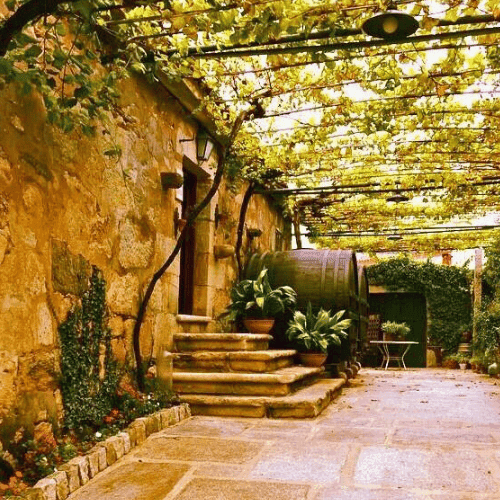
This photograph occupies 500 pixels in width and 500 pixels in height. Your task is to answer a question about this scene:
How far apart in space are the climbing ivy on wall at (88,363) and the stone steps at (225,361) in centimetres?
106

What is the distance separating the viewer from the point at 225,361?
4.71m

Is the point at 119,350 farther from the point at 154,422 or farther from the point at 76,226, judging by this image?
the point at 76,226

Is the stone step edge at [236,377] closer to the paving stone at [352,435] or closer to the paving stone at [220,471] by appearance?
the paving stone at [352,435]

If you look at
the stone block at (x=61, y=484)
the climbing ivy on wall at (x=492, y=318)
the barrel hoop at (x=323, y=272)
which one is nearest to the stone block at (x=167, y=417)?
the stone block at (x=61, y=484)

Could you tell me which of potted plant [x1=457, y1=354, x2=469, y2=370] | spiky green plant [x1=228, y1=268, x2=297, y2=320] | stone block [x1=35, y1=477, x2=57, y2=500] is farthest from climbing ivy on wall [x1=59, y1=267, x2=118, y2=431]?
potted plant [x1=457, y1=354, x2=469, y2=370]

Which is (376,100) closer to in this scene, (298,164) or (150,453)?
(298,164)

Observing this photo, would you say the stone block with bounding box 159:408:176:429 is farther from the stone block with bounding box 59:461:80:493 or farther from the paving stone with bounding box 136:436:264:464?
the stone block with bounding box 59:461:80:493

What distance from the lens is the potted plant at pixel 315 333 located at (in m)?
5.96

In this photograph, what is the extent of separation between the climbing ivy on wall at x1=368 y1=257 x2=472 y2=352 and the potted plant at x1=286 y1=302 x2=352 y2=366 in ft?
27.5

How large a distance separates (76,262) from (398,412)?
2.60 metres

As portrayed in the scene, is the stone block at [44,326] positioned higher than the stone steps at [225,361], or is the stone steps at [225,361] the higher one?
the stone block at [44,326]

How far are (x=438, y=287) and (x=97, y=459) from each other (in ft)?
40.7

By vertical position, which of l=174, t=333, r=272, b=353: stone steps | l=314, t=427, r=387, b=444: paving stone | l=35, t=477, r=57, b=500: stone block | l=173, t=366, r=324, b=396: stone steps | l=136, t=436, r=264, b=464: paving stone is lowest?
l=136, t=436, r=264, b=464: paving stone

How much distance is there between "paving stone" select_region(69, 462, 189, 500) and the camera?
94.0 inches
